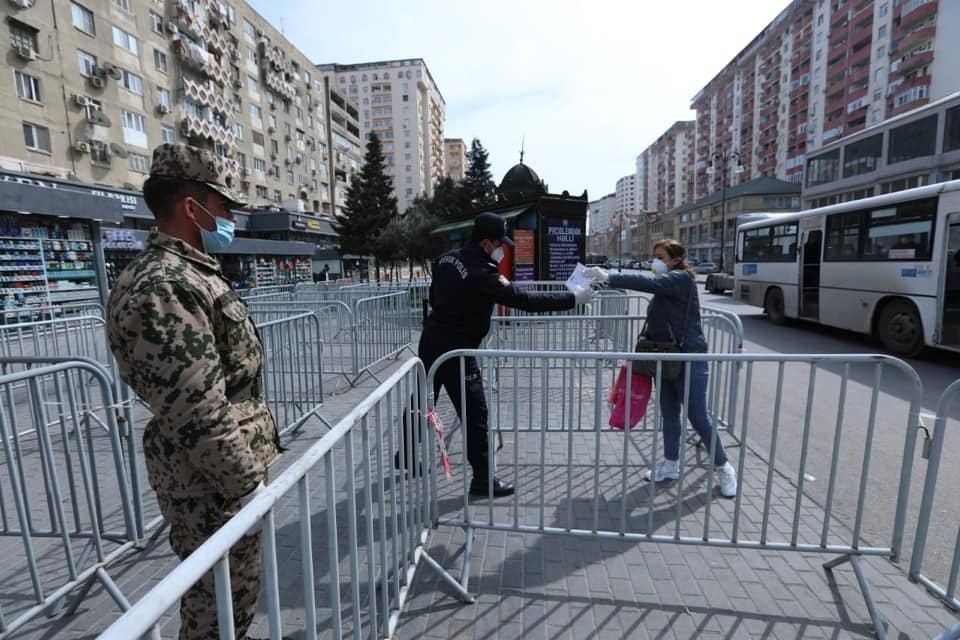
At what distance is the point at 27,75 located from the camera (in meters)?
21.0

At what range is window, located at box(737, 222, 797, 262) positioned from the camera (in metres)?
13.1

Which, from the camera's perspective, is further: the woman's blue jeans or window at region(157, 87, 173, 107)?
window at region(157, 87, 173, 107)

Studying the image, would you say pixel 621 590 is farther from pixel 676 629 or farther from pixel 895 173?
pixel 895 173

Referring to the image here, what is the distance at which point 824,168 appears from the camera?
23922 mm

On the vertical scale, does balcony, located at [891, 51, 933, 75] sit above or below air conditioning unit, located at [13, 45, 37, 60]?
above

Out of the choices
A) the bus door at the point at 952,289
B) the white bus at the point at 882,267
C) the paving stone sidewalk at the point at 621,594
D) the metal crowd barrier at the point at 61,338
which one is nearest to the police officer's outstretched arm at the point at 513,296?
the paving stone sidewalk at the point at 621,594

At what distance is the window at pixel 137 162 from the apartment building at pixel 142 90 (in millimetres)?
63

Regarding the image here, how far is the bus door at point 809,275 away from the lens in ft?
39.9

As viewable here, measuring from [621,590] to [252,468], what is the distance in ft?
→ 7.08

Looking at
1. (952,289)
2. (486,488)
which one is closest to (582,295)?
(486,488)

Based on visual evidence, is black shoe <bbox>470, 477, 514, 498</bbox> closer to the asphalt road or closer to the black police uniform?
the black police uniform

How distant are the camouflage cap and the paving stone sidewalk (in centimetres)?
219

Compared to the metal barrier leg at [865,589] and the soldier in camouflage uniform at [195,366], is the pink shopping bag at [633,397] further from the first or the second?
the soldier in camouflage uniform at [195,366]

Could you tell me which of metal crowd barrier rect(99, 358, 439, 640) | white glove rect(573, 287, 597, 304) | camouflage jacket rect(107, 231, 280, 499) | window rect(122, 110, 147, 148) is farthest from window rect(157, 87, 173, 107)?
camouflage jacket rect(107, 231, 280, 499)
